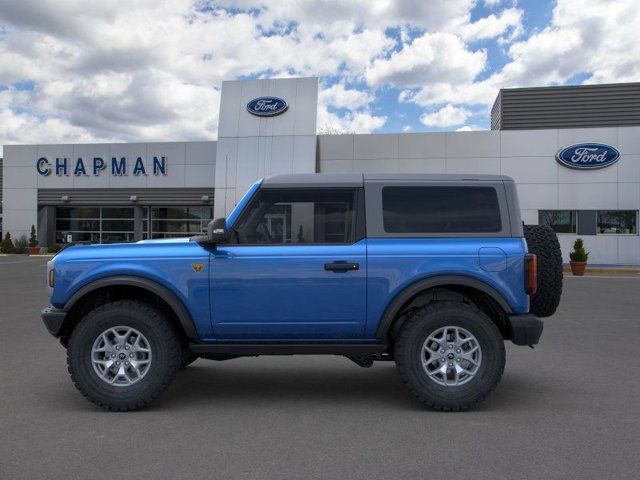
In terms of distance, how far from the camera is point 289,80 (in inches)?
1088

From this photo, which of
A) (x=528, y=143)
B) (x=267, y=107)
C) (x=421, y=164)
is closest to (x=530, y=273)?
(x=421, y=164)

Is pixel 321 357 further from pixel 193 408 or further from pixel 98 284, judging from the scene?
pixel 98 284

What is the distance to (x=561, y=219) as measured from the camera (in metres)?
25.9

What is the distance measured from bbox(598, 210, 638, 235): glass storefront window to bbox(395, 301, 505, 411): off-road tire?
24.0 meters

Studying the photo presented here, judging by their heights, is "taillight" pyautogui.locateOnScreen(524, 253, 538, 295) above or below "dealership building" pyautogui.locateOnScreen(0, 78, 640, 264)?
below

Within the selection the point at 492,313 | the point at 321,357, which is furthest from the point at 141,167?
the point at 492,313

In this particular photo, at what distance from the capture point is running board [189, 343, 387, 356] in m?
4.63

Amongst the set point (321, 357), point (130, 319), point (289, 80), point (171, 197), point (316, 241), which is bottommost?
point (321, 357)

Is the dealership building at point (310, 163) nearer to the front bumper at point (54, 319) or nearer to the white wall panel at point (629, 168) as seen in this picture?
the white wall panel at point (629, 168)

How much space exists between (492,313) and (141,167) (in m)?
29.4

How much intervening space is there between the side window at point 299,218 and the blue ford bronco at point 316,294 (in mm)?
14

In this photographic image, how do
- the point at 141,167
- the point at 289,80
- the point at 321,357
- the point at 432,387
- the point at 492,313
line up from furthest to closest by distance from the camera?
1. the point at 141,167
2. the point at 289,80
3. the point at 321,357
4. the point at 492,313
5. the point at 432,387

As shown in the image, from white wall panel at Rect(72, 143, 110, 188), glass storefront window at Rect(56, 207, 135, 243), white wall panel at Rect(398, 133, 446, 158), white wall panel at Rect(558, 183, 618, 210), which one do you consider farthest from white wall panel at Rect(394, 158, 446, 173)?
glass storefront window at Rect(56, 207, 135, 243)

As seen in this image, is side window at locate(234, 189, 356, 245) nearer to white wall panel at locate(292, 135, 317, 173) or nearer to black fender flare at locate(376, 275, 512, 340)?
black fender flare at locate(376, 275, 512, 340)
